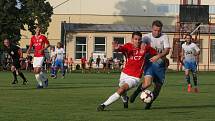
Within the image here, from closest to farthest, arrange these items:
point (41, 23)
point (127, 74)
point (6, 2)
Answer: point (127, 74) → point (6, 2) → point (41, 23)

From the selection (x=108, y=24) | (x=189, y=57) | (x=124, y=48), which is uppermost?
(x=108, y=24)

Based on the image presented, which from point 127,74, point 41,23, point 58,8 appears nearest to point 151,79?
point 127,74

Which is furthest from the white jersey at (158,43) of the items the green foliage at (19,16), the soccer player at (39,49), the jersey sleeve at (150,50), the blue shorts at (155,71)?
the green foliage at (19,16)

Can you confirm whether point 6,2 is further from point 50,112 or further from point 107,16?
point 50,112

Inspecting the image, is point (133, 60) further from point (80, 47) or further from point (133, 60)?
point (80, 47)

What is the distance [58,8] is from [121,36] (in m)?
17.4

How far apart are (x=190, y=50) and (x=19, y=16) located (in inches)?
1913

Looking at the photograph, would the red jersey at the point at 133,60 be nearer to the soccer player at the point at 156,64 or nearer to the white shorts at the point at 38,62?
the soccer player at the point at 156,64

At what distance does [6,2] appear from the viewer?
6950cm

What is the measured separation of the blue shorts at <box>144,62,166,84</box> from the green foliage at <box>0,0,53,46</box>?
52.6 metres

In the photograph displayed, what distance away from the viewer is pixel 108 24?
85.5 m

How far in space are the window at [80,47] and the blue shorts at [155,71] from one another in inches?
2456

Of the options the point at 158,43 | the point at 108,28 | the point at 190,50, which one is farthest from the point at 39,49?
the point at 108,28

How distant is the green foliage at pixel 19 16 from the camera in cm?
6906
